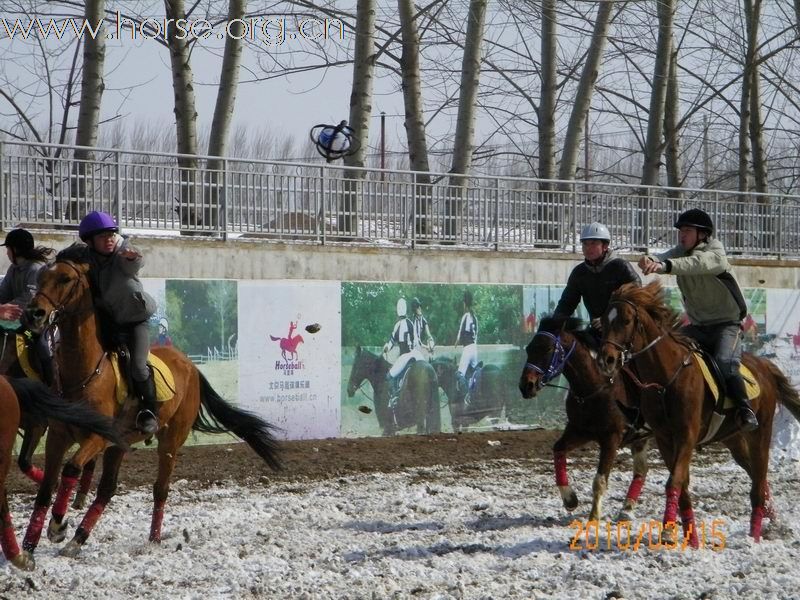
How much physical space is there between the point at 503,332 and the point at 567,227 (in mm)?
2957

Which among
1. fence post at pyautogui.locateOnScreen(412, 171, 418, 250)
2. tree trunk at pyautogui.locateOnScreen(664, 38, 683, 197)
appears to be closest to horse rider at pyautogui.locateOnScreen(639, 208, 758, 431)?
fence post at pyautogui.locateOnScreen(412, 171, 418, 250)

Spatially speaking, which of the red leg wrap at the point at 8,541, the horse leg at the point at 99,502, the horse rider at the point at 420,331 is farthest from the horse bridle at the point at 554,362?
the horse rider at the point at 420,331

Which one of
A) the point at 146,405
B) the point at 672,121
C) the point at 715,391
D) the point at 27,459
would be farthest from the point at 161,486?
the point at 672,121

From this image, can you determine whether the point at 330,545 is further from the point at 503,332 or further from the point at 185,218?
the point at 503,332

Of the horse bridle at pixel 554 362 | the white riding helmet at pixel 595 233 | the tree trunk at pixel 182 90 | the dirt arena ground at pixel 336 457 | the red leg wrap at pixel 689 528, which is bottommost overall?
the dirt arena ground at pixel 336 457

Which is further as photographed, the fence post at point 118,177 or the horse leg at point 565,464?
the fence post at point 118,177

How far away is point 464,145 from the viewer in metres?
21.7

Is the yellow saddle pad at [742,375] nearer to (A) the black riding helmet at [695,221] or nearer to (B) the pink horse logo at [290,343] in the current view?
(A) the black riding helmet at [695,221]

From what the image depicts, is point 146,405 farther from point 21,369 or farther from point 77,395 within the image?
point 21,369

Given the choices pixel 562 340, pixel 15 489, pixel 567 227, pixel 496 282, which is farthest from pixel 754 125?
pixel 15 489

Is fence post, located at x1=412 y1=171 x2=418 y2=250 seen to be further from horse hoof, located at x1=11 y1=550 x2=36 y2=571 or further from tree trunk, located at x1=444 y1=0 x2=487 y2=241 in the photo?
horse hoof, located at x1=11 y1=550 x2=36 y2=571

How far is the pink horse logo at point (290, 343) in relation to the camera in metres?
16.3

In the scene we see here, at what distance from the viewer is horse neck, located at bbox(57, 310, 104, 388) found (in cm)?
899
